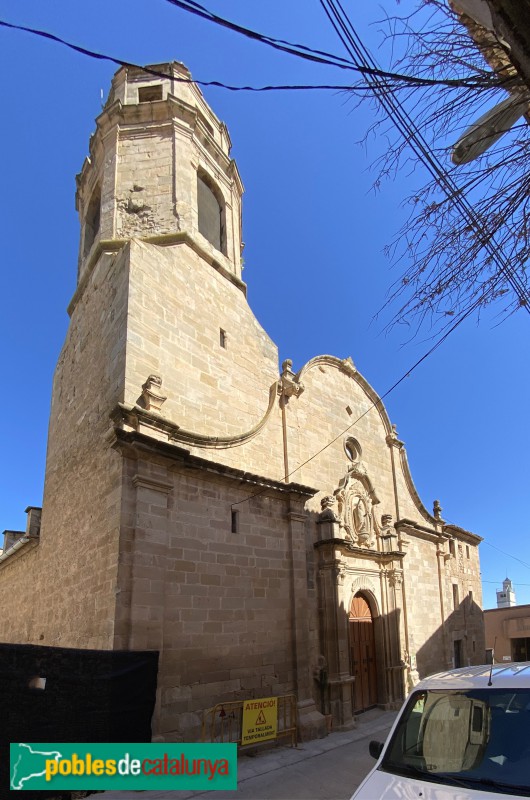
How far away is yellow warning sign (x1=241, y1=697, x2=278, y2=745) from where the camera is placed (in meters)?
7.91

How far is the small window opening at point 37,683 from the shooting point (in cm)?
533

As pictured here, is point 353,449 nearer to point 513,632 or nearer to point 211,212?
point 211,212

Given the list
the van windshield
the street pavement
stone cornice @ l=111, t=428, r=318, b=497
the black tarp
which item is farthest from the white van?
stone cornice @ l=111, t=428, r=318, b=497

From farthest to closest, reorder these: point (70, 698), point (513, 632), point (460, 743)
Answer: point (513, 632), point (70, 698), point (460, 743)

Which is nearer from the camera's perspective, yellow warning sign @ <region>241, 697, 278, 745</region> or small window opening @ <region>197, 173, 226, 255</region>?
yellow warning sign @ <region>241, 697, 278, 745</region>

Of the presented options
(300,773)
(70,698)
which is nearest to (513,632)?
(300,773)

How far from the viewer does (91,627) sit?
7.68m

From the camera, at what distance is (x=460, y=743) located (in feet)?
11.2

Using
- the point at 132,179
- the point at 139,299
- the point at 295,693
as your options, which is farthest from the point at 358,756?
the point at 132,179

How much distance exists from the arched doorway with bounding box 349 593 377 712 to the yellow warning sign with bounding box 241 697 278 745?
3.75 metres

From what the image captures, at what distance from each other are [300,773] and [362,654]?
205 inches

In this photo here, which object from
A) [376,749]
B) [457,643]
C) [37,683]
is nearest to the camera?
[376,749]

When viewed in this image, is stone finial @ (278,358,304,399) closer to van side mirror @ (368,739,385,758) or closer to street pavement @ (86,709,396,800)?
street pavement @ (86,709,396,800)

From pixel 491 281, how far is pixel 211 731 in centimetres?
703
